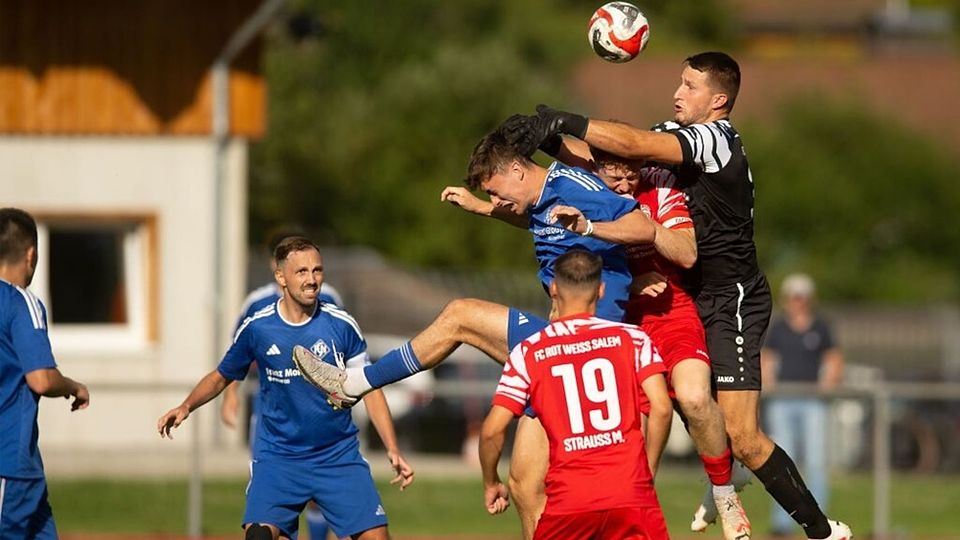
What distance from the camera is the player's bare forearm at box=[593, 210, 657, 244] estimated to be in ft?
29.7

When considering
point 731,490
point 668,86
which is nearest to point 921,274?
point 668,86

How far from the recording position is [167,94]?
69.0ft

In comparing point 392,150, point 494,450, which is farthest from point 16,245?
point 392,150

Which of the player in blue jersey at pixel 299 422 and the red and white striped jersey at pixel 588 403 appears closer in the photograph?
the red and white striped jersey at pixel 588 403

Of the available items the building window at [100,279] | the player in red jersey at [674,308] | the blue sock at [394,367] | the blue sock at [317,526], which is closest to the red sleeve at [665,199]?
the player in red jersey at [674,308]

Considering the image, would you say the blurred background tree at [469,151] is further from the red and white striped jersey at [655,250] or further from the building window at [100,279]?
the red and white striped jersey at [655,250]

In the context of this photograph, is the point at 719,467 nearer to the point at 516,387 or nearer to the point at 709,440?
the point at 709,440

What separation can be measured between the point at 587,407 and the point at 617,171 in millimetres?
1725

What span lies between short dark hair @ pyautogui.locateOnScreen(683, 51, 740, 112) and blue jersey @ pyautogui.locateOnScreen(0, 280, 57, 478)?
12.2 ft

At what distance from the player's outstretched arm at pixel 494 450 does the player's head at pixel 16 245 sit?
2.57 meters

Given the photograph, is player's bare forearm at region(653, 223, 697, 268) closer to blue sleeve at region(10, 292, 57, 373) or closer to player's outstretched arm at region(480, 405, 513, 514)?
player's outstretched arm at region(480, 405, 513, 514)

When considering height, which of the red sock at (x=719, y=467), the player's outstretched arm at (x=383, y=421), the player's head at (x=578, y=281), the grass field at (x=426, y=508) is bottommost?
the grass field at (x=426, y=508)

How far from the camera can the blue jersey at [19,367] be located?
9266mm

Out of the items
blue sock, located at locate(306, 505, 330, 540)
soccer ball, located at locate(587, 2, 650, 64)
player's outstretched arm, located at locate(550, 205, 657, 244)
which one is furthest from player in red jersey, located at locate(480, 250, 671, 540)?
blue sock, located at locate(306, 505, 330, 540)
